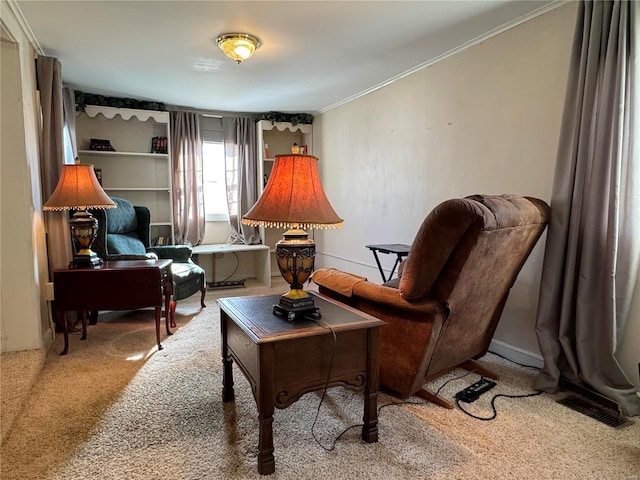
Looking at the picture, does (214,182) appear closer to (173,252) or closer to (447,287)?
(173,252)

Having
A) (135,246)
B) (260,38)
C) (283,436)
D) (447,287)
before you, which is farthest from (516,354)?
(135,246)

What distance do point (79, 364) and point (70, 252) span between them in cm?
107

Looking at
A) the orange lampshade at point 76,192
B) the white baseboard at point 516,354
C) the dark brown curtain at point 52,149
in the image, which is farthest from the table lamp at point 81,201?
the white baseboard at point 516,354

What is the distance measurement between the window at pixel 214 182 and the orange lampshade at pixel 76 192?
2.17 metres

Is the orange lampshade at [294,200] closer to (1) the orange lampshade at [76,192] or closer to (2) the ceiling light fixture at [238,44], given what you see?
(2) the ceiling light fixture at [238,44]

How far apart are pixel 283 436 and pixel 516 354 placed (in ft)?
5.74

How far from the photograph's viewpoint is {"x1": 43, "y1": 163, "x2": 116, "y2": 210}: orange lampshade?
104 inches

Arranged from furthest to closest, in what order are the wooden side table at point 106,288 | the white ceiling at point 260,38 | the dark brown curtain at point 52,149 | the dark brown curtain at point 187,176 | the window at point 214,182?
1. the window at point 214,182
2. the dark brown curtain at point 187,176
3. the dark brown curtain at point 52,149
4. the wooden side table at point 106,288
5. the white ceiling at point 260,38

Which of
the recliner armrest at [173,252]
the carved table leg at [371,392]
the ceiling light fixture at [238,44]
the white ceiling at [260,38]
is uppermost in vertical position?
the white ceiling at [260,38]

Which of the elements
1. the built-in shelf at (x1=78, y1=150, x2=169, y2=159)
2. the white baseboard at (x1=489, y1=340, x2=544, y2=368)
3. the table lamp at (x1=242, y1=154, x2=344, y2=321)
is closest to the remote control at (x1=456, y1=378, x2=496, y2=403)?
the white baseboard at (x1=489, y1=340, x2=544, y2=368)

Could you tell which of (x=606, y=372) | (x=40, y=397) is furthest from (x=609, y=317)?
(x=40, y=397)

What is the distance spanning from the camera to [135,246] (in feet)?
12.1

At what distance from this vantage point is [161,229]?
4.74 m

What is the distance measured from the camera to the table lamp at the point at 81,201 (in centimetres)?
265
